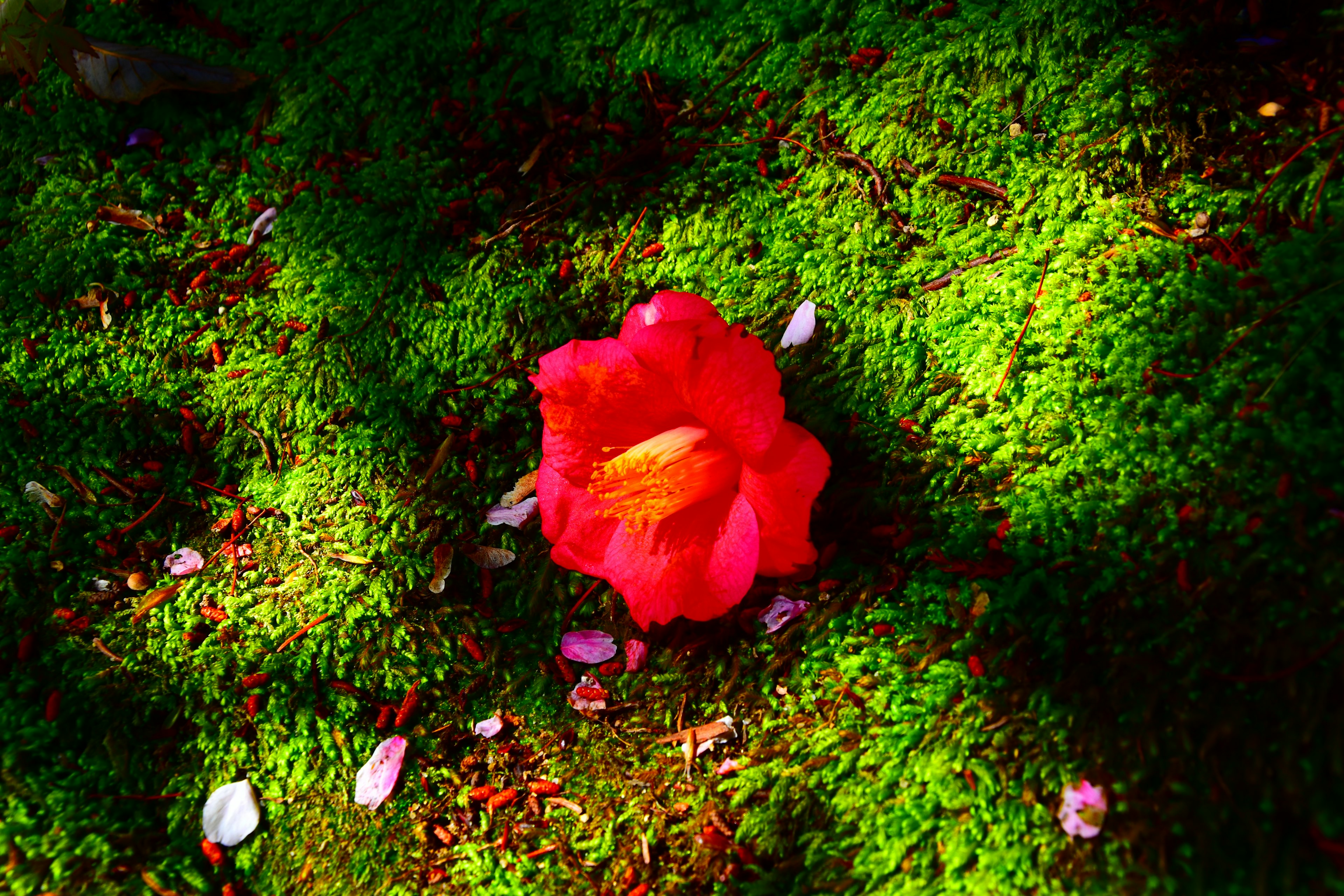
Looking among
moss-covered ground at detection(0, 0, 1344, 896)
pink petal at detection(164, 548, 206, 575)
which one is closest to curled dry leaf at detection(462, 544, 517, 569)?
moss-covered ground at detection(0, 0, 1344, 896)

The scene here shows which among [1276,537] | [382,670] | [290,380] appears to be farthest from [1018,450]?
[290,380]

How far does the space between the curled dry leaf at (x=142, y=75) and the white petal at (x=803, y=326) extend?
2001mm

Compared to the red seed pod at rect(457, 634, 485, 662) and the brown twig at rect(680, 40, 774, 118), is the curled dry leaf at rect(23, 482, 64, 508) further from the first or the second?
the brown twig at rect(680, 40, 774, 118)

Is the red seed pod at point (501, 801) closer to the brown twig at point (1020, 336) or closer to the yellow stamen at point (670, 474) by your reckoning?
the yellow stamen at point (670, 474)

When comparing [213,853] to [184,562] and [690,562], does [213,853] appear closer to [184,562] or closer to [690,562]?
[184,562]

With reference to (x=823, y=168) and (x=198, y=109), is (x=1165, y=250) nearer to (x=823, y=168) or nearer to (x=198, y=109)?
(x=823, y=168)

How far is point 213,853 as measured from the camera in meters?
1.71

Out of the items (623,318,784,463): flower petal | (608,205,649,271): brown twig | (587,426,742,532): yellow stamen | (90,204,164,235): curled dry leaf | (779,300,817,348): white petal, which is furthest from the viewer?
(90,204,164,235): curled dry leaf

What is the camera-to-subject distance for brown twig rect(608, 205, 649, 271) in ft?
7.09

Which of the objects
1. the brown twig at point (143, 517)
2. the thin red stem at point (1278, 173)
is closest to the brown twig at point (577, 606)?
the brown twig at point (143, 517)

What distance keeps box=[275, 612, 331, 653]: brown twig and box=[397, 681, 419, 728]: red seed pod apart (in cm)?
31

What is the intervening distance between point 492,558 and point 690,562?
0.62m

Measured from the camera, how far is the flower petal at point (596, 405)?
1641 mm

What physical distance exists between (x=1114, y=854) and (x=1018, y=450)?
774 mm
